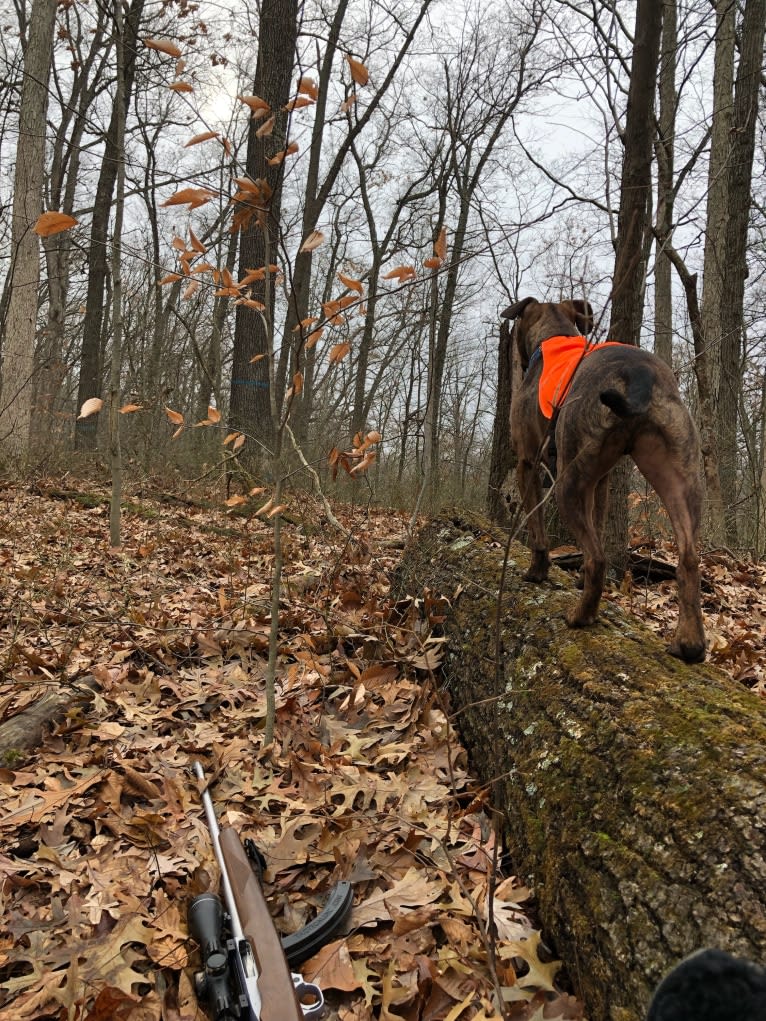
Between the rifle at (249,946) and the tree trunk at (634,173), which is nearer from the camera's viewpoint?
the rifle at (249,946)

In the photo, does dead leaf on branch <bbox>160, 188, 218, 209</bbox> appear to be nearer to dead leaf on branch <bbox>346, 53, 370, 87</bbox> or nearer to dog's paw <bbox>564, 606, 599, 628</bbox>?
dead leaf on branch <bbox>346, 53, 370, 87</bbox>

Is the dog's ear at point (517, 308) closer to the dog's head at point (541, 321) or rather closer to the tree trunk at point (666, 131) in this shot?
the dog's head at point (541, 321)

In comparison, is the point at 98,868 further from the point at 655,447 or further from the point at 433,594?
the point at 655,447

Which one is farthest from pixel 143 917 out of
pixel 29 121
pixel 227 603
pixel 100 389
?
pixel 100 389

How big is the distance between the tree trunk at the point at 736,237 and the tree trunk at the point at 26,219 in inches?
399

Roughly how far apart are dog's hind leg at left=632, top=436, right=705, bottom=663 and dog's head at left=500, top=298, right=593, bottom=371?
1513 millimetres

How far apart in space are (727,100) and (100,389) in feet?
48.6

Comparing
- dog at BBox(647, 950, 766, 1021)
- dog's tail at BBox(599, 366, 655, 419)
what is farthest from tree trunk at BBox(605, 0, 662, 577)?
dog at BBox(647, 950, 766, 1021)

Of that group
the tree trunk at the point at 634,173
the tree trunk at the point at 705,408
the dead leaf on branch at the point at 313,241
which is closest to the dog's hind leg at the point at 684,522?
the tree trunk at the point at 634,173

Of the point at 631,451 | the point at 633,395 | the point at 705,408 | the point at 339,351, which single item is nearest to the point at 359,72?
the point at 339,351

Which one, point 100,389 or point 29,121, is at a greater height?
point 29,121

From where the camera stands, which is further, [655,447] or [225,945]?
[655,447]

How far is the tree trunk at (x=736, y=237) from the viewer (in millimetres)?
9289

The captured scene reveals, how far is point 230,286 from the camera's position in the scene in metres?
3.06
